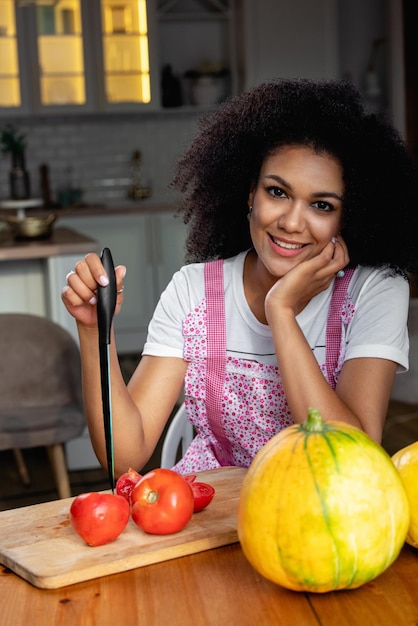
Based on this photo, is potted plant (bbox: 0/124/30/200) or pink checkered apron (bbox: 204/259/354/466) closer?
pink checkered apron (bbox: 204/259/354/466)

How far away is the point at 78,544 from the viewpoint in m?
1.08

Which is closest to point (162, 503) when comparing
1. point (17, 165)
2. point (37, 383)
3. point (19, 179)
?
point (37, 383)

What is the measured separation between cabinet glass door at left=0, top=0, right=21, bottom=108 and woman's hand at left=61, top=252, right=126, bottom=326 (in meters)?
4.82

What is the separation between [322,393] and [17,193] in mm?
4602

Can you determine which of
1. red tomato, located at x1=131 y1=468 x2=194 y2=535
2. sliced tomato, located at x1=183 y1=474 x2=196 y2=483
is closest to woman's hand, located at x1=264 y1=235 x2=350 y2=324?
sliced tomato, located at x1=183 y1=474 x2=196 y2=483

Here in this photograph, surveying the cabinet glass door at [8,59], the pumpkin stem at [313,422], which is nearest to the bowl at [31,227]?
the cabinet glass door at [8,59]

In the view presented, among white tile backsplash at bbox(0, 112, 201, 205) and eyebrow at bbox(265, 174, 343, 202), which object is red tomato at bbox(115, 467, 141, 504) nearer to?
eyebrow at bbox(265, 174, 343, 202)

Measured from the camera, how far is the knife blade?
3.85 ft

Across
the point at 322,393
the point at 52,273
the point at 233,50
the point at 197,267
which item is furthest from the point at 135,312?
the point at 322,393

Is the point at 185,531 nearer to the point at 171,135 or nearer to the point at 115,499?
the point at 115,499

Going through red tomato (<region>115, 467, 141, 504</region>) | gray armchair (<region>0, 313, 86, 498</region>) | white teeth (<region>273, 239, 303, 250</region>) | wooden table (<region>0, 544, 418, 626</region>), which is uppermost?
white teeth (<region>273, 239, 303, 250</region>)

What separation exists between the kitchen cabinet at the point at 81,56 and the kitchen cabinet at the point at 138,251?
77cm

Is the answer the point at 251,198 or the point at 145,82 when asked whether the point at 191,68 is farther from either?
the point at 251,198

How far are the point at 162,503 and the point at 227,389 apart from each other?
0.69m
